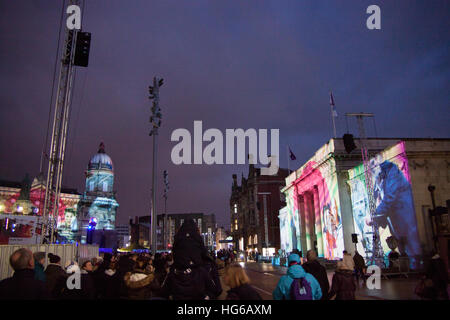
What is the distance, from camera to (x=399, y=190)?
23984 millimetres

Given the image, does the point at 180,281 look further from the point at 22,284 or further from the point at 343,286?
the point at 343,286

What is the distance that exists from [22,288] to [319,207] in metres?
38.5

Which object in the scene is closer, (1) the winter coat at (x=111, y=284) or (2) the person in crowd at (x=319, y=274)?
(1) the winter coat at (x=111, y=284)

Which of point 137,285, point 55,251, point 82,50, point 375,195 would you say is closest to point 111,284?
point 137,285

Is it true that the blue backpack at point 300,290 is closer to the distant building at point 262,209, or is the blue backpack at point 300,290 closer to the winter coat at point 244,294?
the winter coat at point 244,294

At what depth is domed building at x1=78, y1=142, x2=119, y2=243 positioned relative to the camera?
295 ft

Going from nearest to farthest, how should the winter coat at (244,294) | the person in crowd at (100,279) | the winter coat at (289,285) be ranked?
the winter coat at (244,294) < the winter coat at (289,285) < the person in crowd at (100,279)

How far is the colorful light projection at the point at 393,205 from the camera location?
22734 millimetres

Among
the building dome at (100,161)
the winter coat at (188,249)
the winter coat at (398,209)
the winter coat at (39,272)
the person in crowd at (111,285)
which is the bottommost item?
the person in crowd at (111,285)

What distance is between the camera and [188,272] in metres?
4.79

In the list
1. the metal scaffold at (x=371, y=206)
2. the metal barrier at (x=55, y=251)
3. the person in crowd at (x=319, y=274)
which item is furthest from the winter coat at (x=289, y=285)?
the metal scaffold at (x=371, y=206)

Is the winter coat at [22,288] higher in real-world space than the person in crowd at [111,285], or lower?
higher

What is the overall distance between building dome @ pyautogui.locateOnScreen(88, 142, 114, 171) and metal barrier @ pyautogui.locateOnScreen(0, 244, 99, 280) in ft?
291
